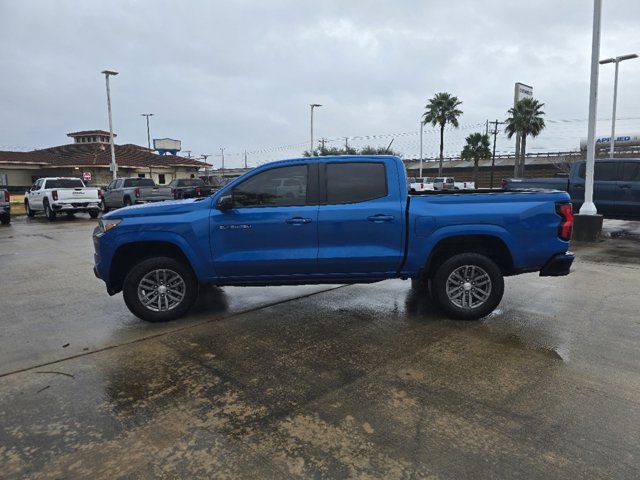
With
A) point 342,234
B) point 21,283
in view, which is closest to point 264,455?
point 342,234

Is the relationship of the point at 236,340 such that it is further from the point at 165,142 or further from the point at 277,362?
the point at 165,142

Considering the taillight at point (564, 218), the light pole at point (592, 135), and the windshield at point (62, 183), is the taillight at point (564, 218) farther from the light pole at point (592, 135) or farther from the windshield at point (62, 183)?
the windshield at point (62, 183)

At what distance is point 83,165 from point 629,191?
132ft

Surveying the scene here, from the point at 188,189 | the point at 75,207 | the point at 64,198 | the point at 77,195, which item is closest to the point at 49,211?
the point at 64,198

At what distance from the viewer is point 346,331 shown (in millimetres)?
4988

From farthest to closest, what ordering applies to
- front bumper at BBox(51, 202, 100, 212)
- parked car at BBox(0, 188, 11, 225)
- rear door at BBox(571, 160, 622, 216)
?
front bumper at BBox(51, 202, 100, 212) → parked car at BBox(0, 188, 11, 225) → rear door at BBox(571, 160, 622, 216)

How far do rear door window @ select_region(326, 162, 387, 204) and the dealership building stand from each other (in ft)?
115

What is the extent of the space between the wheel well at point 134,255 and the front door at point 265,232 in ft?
1.70

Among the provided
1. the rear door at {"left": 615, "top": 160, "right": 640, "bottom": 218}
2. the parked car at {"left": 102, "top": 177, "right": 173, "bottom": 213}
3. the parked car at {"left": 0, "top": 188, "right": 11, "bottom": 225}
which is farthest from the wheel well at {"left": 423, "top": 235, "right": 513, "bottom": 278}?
the parked car at {"left": 102, "top": 177, "right": 173, "bottom": 213}

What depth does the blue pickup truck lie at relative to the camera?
202 inches

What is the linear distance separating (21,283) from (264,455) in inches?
257

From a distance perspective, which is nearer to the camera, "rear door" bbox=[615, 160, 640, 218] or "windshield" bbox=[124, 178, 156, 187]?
"rear door" bbox=[615, 160, 640, 218]

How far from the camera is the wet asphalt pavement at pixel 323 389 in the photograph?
2803mm

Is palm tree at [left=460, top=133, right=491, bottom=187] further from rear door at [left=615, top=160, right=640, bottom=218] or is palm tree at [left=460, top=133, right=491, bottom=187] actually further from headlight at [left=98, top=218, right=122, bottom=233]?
headlight at [left=98, top=218, right=122, bottom=233]
